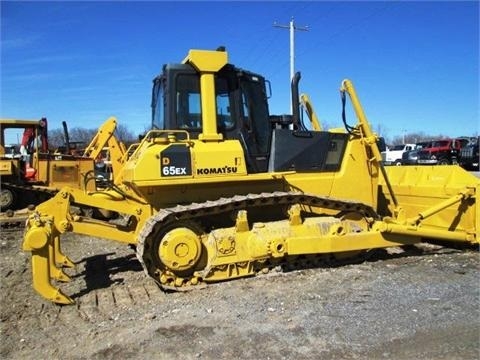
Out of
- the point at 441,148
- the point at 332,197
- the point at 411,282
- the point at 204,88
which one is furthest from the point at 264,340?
the point at 441,148

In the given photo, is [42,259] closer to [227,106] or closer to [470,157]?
[227,106]

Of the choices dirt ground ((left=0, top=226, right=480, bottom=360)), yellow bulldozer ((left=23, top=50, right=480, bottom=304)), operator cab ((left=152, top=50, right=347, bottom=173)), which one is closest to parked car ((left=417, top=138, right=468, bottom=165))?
yellow bulldozer ((left=23, top=50, right=480, bottom=304))

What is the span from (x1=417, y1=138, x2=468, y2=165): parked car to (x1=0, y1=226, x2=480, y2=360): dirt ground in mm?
25769

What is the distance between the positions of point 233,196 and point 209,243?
30.0 inches

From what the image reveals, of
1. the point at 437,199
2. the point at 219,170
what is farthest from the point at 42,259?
the point at 437,199

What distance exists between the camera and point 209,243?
22.4 ft

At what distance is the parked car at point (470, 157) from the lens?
30.8 m

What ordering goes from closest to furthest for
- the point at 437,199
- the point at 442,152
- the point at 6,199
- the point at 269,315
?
the point at 269,315 < the point at 437,199 < the point at 6,199 < the point at 442,152

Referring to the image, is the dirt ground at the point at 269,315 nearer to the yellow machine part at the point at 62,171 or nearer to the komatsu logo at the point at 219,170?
the komatsu logo at the point at 219,170

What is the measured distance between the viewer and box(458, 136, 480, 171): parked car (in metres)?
30.8

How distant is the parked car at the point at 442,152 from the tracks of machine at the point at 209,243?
2661 centimetres

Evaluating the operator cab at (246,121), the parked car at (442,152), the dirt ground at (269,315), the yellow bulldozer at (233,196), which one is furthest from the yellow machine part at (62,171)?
the parked car at (442,152)

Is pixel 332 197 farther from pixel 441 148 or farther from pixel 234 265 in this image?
pixel 441 148

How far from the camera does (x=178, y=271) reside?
22.0 feet
